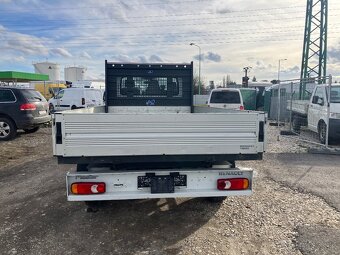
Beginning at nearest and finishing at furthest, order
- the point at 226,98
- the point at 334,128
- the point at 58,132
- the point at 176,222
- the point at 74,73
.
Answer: the point at 58,132, the point at 176,222, the point at 334,128, the point at 226,98, the point at 74,73

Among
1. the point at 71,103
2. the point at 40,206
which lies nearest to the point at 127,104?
the point at 40,206

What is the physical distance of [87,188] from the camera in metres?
3.70

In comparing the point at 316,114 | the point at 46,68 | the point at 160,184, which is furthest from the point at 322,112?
the point at 46,68

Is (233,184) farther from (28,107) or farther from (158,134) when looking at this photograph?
(28,107)

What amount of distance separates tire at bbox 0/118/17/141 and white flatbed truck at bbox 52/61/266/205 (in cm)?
842

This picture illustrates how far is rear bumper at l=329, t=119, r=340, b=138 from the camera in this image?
30.7 feet

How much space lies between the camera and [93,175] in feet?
12.0

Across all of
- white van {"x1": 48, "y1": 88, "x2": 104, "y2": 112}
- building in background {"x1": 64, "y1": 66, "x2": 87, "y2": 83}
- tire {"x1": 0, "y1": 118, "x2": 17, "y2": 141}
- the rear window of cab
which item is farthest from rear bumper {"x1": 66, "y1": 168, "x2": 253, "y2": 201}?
building in background {"x1": 64, "y1": 66, "x2": 87, "y2": 83}

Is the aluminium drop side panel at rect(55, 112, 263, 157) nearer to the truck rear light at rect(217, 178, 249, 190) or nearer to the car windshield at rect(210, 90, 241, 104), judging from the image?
the truck rear light at rect(217, 178, 249, 190)

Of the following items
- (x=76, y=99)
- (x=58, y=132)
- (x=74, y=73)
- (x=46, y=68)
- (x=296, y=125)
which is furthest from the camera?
(x=46, y=68)

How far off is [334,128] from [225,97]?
5.44 meters

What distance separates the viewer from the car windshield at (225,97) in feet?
45.8

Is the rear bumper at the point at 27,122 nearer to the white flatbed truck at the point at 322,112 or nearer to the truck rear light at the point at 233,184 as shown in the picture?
the truck rear light at the point at 233,184

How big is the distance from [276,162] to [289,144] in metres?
2.98
